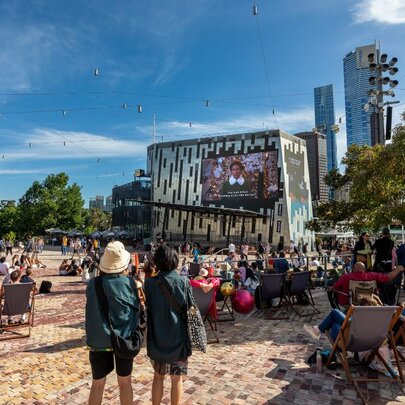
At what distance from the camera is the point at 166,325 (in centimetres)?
291

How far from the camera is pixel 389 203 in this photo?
9758 mm

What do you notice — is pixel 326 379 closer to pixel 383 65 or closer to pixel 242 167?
pixel 383 65

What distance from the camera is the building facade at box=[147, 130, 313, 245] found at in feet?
139

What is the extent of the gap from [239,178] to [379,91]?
3434 cm

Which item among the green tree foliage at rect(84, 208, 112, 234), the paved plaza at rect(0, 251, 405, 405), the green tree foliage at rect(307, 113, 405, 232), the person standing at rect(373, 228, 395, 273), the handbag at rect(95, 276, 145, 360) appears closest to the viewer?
the handbag at rect(95, 276, 145, 360)

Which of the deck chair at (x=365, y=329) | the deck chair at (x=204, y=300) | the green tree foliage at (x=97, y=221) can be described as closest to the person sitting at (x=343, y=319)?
the deck chair at (x=365, y=329)

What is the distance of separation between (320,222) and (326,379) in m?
13.0

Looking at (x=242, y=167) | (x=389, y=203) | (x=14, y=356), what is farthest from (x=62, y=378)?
(x=242, y=167)

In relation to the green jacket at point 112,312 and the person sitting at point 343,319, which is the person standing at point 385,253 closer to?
the person sitting at point 343,319

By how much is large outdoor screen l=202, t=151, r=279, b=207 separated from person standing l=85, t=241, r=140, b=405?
40.7 meters

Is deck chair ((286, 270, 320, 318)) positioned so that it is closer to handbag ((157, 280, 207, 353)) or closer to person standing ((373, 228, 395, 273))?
person standing ((373, 228, 395, 273))

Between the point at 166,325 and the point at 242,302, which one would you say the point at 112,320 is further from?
the point at 242,302

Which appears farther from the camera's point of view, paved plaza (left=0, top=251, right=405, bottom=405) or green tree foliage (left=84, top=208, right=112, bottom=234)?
green tree foliage (left=84, top=208, right=112, bottom=234)

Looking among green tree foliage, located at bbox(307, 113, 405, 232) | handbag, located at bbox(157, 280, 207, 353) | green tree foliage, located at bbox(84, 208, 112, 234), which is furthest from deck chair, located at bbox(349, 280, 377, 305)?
green tree foliage, located at bbox(84, 208, 112, 234)
